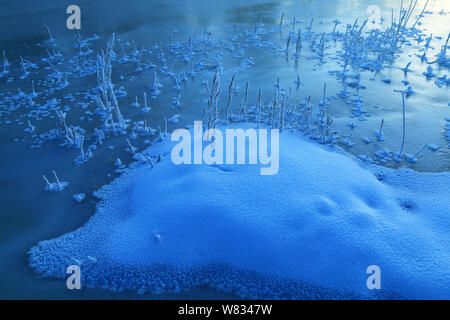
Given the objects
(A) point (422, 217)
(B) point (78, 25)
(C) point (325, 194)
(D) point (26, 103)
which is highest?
(B) point (78, 25)

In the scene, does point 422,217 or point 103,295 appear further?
point 422,217

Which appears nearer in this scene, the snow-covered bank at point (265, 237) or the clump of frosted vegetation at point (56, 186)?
the snow-covered bank at point (265, 237)

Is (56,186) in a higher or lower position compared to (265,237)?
higher

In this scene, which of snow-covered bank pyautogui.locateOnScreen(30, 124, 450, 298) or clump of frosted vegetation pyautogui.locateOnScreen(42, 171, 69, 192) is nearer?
snow-covered bank pyautogui.locateOnScreen(30, 124, 450, 298)

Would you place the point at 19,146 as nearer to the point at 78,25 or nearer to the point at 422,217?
the point at 422,217

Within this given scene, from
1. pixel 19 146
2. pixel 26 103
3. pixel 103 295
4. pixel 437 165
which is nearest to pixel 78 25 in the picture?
pixel 26 103

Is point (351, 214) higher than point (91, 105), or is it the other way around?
point (91, 105)

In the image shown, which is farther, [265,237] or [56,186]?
[56,186]
